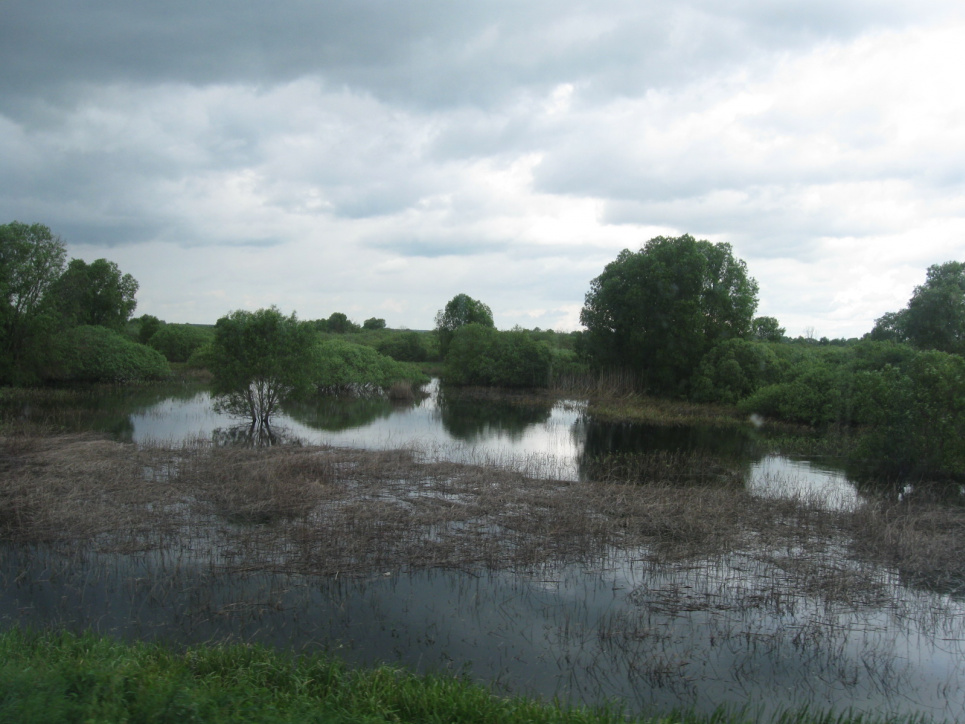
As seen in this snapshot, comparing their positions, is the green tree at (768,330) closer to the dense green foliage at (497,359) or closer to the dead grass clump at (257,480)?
the dense green foliage at (497,359)

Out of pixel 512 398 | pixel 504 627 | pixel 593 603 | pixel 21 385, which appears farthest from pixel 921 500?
pixel 21 385

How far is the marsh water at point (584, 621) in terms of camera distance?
6.39 m

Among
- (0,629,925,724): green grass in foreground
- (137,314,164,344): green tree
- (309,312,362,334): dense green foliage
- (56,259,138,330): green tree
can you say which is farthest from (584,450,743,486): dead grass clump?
(309,312,362,334): dense green foliage

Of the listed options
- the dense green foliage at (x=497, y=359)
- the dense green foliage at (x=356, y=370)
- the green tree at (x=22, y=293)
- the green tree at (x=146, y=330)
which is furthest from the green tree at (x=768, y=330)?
the green tree at (x=146, y=330)

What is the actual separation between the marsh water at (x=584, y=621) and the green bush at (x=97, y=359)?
3339 centimetres

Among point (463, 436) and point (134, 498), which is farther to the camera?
point (463, 436)

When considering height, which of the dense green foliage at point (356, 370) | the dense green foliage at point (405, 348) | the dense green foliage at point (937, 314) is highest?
the dense green foliage at point (937, 314)

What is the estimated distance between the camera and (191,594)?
7762 millimetres

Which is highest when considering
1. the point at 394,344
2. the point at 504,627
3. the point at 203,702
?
the point at 394,344

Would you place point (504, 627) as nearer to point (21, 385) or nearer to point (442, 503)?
point (442, 503)

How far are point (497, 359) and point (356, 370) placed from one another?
11711 mm

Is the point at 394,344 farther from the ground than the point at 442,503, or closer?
farther from the ground

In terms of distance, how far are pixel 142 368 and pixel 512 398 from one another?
24055mm

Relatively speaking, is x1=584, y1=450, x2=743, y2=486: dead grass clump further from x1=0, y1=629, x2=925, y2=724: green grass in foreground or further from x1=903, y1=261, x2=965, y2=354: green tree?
x1=903, y1=261, x2=965, y2=354: green tree
